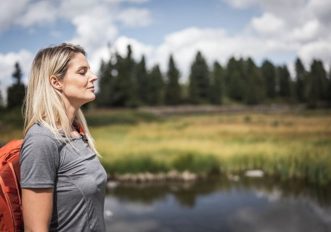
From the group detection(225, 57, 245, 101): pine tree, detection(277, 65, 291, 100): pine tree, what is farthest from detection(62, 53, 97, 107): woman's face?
detection(277, 65, 291, 100): pine tree

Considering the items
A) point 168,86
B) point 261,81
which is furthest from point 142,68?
point 261,81

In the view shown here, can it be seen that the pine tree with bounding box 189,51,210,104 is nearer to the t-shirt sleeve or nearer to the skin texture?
the skin texture

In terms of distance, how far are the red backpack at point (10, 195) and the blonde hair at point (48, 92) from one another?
0.48 ft

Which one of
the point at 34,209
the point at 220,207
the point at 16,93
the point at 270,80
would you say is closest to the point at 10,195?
the point at 34,209

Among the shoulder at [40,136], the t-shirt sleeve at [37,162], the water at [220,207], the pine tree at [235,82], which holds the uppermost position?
the pine tree at [235,82]

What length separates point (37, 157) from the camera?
1335mm

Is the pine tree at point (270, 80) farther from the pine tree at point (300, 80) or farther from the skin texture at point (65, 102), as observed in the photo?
the skin texture at point (65, 102)

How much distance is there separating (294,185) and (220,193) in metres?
2.07

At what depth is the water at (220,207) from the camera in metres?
7.46

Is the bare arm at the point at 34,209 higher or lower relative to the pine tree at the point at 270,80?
lower

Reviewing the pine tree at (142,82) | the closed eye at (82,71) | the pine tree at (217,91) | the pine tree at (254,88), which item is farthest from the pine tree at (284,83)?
the closed eye at (82,71)

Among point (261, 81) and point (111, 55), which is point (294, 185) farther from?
point (261, 81)

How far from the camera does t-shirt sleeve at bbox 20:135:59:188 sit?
4.37 feet

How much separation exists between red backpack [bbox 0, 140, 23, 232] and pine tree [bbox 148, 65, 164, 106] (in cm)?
4613
